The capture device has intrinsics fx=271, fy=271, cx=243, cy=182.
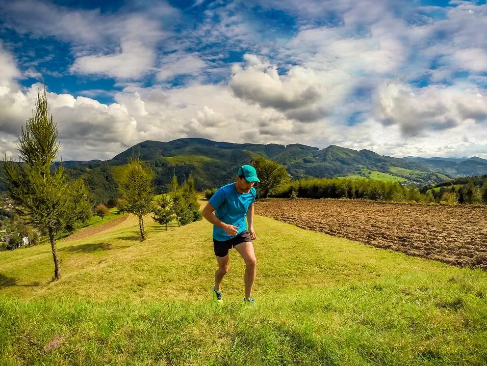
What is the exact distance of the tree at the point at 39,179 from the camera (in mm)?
17891

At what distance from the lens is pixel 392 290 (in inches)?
347

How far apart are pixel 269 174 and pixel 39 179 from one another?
2898 inches

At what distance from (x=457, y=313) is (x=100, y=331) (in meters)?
7.92

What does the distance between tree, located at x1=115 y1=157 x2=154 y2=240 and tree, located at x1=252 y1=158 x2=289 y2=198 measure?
5749cm

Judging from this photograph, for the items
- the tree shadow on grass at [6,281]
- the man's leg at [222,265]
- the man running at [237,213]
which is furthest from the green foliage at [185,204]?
the man running at [237,213]

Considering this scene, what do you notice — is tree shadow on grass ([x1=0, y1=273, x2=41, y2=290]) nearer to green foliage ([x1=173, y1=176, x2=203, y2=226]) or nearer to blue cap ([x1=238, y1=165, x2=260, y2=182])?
blue cap ([x1=238, y1=165, x2=260, y2=182])

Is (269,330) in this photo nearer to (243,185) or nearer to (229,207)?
Answer: (229,207)

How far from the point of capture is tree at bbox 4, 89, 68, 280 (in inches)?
704

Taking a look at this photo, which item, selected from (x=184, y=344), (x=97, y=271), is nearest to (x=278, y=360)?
(x=184, y=344)

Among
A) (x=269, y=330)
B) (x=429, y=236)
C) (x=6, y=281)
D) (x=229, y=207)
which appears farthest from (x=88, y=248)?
(x=429, y=236)

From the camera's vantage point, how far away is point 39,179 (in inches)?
708

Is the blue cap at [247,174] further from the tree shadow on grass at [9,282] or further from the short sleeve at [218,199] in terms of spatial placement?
the tree shadow on grass at [9,282]

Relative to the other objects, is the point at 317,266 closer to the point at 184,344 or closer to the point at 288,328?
the point at 288,328

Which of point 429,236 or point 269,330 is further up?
point 269,330
